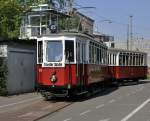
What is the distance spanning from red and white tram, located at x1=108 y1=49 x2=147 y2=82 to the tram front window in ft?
51.6

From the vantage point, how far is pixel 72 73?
24906 mm

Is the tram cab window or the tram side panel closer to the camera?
the tram side panel

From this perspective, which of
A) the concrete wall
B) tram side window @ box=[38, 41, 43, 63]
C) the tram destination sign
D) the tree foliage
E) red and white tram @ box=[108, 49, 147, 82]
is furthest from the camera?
red and white tram @ box=[108, 49, 147, 82]

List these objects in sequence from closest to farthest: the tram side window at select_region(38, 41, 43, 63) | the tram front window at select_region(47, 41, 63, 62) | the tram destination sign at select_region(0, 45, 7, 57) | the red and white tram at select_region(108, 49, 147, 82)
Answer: the tram front window at select_region(47, 41, 63, 62) < the tram side window at select_region(38, 41, 43, 63) < the tram destination sign at select_region(0, 45, 7, 57) < the red and white tram at select_region(108, 49, 147, 82)

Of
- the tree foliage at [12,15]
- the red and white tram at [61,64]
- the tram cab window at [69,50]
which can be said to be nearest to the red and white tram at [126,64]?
the tree foliage at [12,15]

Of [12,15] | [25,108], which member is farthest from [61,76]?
[12,15]

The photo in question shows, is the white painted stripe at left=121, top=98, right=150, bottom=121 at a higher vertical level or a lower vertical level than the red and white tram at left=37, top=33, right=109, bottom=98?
lower

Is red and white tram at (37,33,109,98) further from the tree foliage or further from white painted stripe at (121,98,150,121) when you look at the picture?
the tree foliage

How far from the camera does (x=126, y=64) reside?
45656 mm

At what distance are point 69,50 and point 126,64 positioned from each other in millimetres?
21139

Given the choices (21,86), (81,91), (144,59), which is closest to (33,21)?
(144,59)

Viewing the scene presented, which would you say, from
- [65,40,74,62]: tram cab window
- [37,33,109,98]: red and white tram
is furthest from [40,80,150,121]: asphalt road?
[65,40,74,62]: tram cab window

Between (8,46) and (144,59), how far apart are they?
2378cm

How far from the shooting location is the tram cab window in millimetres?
24984
